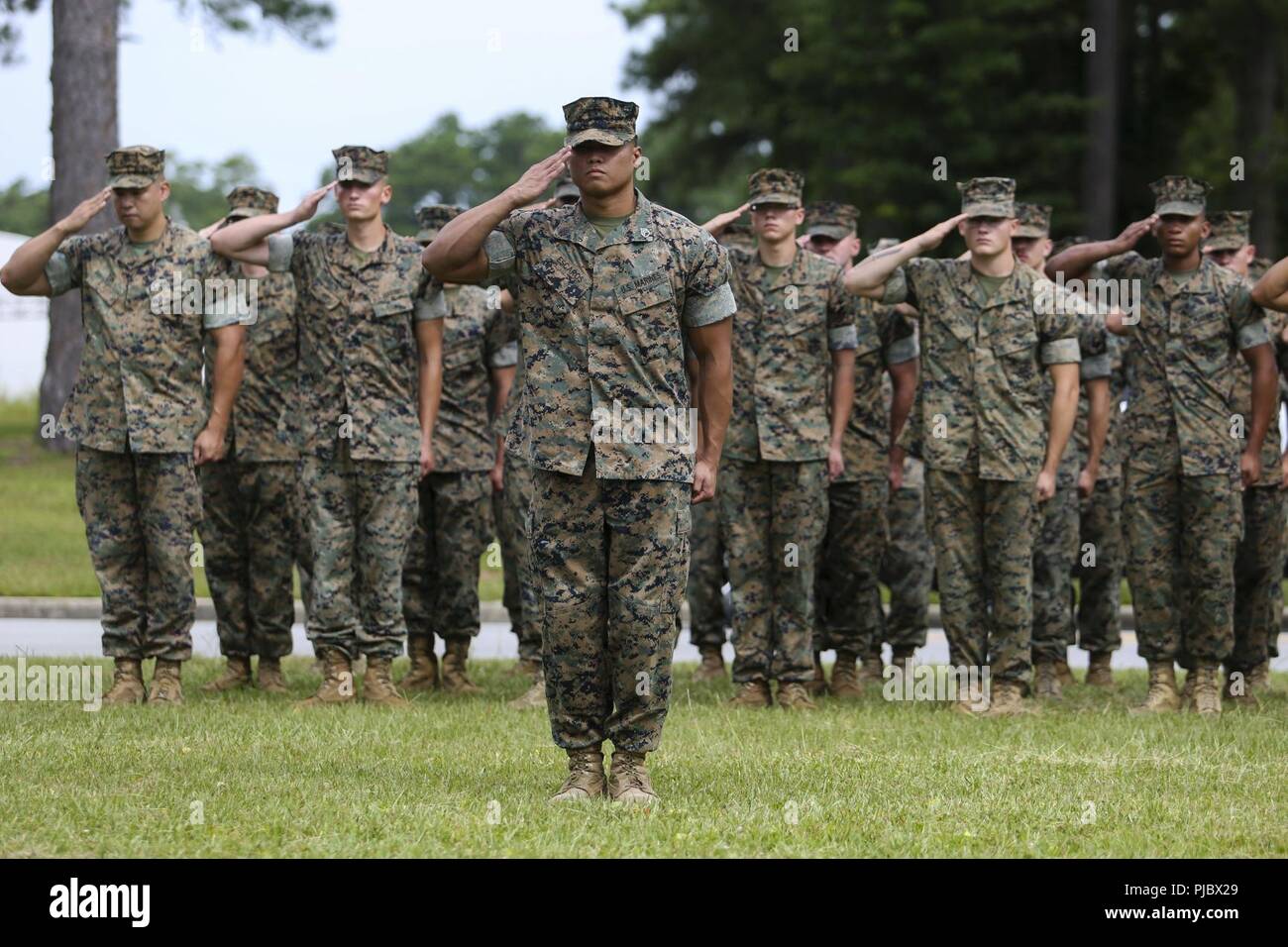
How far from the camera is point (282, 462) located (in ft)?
37.6

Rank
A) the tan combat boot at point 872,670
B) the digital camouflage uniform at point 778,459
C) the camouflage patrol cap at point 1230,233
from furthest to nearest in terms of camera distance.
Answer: the tan combat boot at point 872,670
the camouflage patrol cap at point 1230,233
the digital camouflage uniform at point 778,459

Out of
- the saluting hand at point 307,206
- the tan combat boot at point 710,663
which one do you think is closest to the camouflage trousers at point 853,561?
the tan combat boot at point 710,663

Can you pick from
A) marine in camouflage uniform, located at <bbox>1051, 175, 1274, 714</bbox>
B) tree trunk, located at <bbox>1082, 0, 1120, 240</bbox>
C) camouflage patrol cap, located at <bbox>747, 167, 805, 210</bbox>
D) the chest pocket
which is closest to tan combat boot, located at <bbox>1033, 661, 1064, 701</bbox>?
marine in camouflage uniform, located at <bbox>1051, 175, 1274, 714</bbox>

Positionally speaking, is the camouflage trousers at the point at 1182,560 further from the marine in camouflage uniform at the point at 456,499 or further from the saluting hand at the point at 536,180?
the saluting hand at the point at 536,180

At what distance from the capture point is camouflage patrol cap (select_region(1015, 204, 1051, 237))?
471 inches

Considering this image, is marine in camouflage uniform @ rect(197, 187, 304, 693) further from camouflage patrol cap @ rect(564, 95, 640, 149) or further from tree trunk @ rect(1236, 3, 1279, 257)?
tree trunk @ rect(1236, 3, 1279, 257)

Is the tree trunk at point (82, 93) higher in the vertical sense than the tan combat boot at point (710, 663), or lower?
higher

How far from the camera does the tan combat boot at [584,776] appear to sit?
755 centimetres

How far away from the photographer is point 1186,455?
10.9 meters

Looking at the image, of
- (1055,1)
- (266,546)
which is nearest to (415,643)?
(266,546)

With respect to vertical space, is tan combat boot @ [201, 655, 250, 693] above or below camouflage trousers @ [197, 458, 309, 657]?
below

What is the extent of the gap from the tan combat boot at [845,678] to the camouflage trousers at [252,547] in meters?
3.10

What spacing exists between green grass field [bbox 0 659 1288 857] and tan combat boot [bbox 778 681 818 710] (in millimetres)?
299
